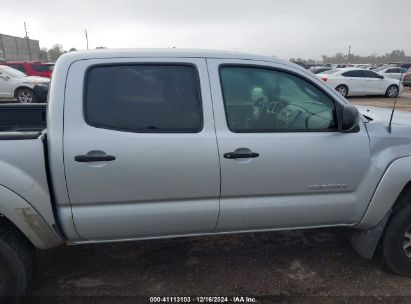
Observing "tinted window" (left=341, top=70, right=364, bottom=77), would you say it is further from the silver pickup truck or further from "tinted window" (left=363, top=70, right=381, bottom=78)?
the silver pickup truck

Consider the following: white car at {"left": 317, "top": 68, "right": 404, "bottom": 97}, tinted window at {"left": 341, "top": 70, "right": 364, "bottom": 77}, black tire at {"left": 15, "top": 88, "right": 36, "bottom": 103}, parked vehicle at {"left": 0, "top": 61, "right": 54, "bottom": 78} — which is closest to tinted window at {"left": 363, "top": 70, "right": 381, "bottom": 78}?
white car at {"left": 317, "top": 68, "right": 404, "bottom": 97}

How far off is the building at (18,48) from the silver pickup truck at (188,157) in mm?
59117

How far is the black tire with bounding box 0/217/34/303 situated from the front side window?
1666 millimetres

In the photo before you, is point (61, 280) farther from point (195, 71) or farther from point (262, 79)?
point (262, 79)

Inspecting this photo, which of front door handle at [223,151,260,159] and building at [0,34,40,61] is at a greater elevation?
building at [0,34,40,61]

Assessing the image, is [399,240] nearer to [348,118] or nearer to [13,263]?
[348,118]

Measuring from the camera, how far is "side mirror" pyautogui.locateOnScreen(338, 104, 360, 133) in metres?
2.47

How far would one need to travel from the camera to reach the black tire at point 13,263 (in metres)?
2.26

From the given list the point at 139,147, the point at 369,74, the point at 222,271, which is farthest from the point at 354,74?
the point at 139,147

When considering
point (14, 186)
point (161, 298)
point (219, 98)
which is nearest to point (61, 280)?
point (161, 298)

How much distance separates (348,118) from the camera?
248 centimetres

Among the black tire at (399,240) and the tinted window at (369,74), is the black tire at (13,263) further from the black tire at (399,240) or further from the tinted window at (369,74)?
the tinted window at (369,74)

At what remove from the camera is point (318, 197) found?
2.64 meters

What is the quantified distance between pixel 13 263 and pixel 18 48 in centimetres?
6751
